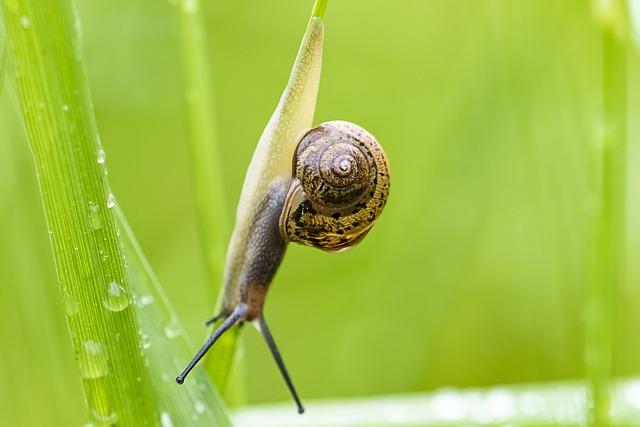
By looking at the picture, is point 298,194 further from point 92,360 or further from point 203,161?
point 92,360

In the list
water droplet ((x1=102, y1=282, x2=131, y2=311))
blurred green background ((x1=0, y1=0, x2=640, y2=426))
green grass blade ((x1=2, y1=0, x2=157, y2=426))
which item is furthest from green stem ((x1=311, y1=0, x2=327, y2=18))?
blurred green background ((x1=0, y1=0, x2=640, y2=426))

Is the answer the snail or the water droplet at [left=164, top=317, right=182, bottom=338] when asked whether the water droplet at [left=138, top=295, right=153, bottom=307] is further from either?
the snail

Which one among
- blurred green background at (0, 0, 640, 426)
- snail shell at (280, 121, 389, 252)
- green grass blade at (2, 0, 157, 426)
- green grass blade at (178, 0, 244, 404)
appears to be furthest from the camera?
blurred green background at (0, 0, 640, 426)

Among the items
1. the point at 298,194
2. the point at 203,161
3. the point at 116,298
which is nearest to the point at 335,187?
the point at 298,194

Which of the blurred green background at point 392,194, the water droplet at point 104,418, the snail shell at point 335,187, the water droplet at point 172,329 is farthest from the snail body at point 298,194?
the blurred green background at point 392,194

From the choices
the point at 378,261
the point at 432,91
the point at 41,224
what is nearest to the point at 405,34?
the point at 432,91

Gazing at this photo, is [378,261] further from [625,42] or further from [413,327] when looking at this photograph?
Result: [625,42]
